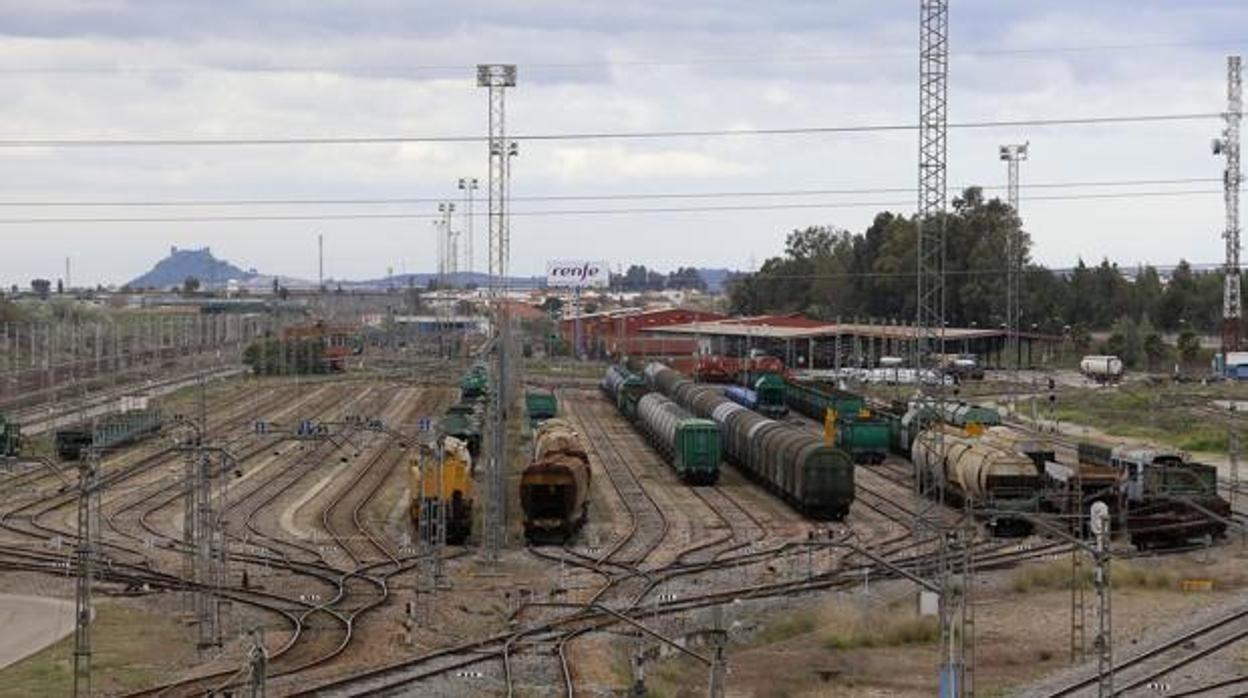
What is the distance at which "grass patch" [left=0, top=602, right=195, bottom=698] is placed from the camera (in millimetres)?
28406

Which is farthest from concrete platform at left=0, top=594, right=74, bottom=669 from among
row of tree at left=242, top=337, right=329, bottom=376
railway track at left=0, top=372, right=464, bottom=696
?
row of tree at left=242, top=337, right=329, bottom=376

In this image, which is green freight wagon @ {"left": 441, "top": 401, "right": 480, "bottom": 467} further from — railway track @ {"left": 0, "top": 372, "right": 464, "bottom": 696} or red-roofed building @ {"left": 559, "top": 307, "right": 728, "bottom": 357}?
red-roofed building @ {"left": 559, "top": 307, "right": 728, "bottom": 357}

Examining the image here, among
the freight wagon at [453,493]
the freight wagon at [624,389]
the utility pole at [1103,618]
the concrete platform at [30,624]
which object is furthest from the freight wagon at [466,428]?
the utility pole at [1103,618]

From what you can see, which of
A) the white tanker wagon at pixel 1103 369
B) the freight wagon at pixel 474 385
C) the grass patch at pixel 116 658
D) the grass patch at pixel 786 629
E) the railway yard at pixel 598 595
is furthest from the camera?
the white tanker wagon at pixel 1103 369

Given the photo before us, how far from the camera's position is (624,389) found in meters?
91.6

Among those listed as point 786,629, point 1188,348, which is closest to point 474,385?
point 786,629

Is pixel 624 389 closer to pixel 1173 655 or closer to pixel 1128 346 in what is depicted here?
pixel 1173 655

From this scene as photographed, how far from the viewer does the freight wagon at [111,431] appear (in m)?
64.2

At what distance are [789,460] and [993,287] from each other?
101 m

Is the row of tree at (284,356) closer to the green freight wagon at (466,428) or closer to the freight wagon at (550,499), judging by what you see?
the green freight wagon at (466,428)

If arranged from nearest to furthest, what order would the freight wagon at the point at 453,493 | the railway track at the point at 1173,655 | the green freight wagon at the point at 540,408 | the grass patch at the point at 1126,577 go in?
the railway track at the point at 1173,655
the grass patch at the point at 1126,577
the freight wagon at the point at 453,493
the green freight wagon at the point at 540,408

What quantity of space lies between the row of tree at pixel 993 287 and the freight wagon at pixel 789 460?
84029mm

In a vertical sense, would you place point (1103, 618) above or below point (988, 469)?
above

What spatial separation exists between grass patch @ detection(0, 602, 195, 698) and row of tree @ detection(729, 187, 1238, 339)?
387 ft
